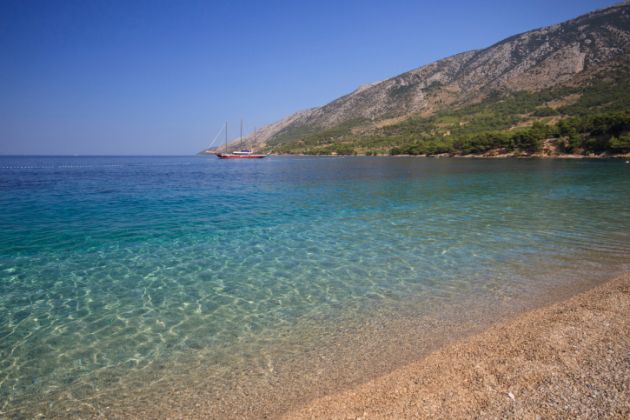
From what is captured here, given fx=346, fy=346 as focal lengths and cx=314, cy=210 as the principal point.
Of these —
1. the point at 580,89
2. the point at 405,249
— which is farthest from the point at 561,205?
the point at 580,89

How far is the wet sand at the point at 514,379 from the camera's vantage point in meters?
5.09

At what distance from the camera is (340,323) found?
340 inches

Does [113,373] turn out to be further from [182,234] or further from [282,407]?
[182,234]

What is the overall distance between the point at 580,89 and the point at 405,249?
201674 millimetres

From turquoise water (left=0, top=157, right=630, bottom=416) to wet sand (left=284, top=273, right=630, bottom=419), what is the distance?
6.81 ft

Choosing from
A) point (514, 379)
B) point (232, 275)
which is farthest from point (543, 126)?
point (514, 379)

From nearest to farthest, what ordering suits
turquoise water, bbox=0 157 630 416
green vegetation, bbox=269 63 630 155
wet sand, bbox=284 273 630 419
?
wet sand, bbox=284 273 630 419, turquoise water, bbox=0 157 630 416, green vegetation, bbox=269 63 630 155

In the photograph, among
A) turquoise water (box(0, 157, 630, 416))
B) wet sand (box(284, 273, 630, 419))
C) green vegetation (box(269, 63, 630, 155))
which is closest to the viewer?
wet sand (box(284, 273, 630, 419))

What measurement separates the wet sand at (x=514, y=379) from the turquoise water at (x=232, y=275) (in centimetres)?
207

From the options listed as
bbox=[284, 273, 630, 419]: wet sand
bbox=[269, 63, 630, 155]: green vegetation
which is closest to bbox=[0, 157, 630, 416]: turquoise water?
bbox=[284, 273, 630, 419]: wet sand

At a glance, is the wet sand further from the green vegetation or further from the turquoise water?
the green vegetation

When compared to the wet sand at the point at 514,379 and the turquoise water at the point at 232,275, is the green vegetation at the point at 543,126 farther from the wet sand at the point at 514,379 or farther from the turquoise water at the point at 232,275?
the wet sand at the point at 514,379

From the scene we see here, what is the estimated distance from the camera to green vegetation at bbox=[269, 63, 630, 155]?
92188 mm

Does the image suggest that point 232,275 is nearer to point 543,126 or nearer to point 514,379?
point 514,379
